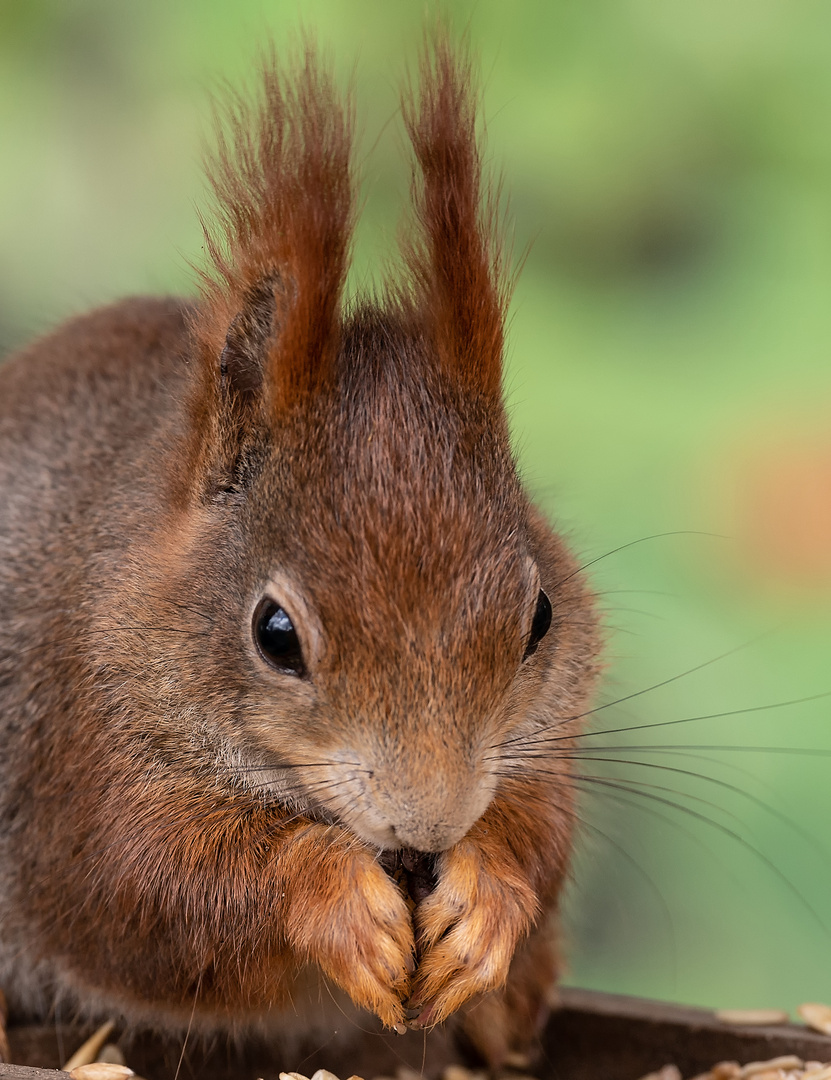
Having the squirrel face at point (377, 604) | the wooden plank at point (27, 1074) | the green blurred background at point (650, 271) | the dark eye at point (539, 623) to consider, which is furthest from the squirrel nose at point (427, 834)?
→ the green blurred background at point (650, 271)

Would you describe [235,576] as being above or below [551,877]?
above

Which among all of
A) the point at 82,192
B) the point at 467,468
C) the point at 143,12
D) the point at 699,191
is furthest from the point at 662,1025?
the point at 143,12

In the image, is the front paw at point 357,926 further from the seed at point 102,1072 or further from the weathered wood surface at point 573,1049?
the weathered wood surface at point 573,1049

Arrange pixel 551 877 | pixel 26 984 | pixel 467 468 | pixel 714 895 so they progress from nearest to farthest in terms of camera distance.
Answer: pixel 467 468, pixel 551 877, pixel 26 984, pixel 714 895

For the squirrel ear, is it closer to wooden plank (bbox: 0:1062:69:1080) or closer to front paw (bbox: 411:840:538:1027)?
front paw (bbox: 411:840:538:1027)

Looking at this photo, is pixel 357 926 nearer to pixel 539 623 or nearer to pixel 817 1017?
pixel 539 623

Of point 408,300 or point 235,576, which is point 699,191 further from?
point 235,576
